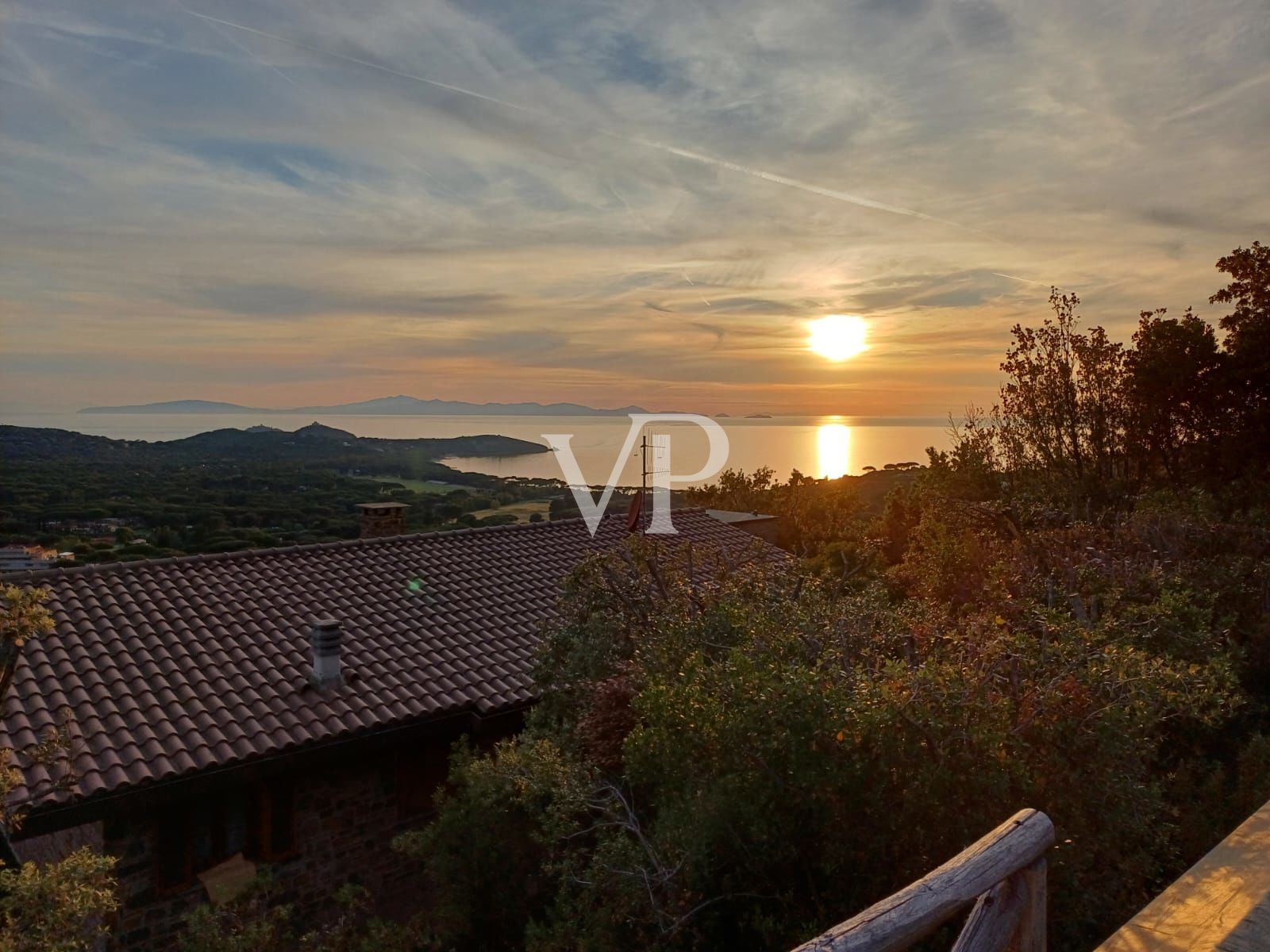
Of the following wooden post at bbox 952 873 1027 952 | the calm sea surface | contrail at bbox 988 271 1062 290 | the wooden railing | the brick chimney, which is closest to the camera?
the wooden railing

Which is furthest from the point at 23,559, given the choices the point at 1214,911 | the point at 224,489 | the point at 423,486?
the point at 224,489

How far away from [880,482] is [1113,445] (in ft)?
57.3

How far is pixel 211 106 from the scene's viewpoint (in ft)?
43.4

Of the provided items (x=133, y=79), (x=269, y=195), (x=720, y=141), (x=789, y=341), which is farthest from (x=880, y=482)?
(x=133, y=79)

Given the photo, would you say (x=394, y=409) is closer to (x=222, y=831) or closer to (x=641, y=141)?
(x=641, y=141)

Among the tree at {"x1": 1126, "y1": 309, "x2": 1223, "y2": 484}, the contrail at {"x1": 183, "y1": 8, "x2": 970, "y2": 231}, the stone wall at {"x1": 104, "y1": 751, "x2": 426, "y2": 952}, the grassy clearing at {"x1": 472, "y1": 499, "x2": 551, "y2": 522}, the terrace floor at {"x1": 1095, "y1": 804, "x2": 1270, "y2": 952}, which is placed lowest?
the stone wall at {"x1": 104, "y1": 751, "x2": 426, "y2": 952}

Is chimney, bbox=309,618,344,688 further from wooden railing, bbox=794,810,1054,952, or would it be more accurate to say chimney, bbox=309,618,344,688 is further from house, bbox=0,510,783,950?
wooden railing, bbox=794,810,1054,952

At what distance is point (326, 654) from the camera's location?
10.2 metres

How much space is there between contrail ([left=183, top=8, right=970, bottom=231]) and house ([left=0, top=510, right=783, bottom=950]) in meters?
7.80

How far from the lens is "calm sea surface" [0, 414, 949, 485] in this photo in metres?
18.9

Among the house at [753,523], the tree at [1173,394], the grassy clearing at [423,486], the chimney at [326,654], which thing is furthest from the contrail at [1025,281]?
the grassy clearing at [423,486]

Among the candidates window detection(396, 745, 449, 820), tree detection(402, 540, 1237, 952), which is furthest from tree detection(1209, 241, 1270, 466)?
window detection(396, 745, 449, 820)

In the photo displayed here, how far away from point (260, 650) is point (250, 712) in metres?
1.52

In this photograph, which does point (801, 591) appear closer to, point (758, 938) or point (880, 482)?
point (758, 938)
